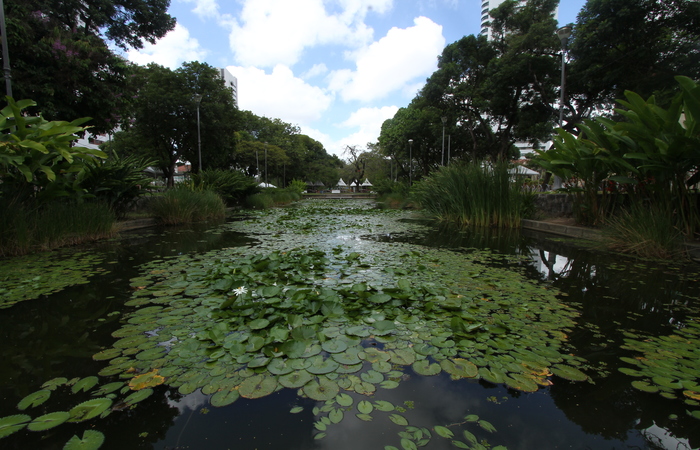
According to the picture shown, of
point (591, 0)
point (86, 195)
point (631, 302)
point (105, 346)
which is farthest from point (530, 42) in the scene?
point (105, 346)

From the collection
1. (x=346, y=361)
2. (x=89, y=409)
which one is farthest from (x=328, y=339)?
(x=89, y=409)

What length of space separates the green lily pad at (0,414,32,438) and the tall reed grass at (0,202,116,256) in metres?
4.19

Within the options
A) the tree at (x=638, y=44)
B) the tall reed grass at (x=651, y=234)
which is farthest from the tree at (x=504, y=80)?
the tall reed grass at (x=651, y=234)

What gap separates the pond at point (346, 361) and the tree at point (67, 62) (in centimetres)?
761

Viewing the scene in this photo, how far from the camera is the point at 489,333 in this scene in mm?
2109

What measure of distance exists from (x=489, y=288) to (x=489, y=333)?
3.58 ft

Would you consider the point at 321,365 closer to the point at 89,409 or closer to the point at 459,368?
the point at 459,368

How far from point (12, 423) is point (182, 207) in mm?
8191

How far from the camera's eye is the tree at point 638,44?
12.0 m

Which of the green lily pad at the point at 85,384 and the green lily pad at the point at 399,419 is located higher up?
the green lily pad at the point at 399,419

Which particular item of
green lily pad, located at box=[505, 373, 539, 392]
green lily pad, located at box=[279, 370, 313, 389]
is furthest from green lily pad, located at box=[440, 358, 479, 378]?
green lily pad, located at box=[279, 370, 313, 389]

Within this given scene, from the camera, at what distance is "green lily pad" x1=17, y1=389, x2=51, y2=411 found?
1.43 meters

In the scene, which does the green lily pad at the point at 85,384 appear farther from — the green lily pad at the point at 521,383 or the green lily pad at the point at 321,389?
the green lily pad at the point at 521,383

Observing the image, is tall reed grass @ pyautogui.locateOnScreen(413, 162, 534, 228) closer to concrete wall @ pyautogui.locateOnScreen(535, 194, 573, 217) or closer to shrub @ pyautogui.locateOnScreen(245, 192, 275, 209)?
concrete wall @ pyautogui.locateOnScreen(535, 194, 573, 217)
